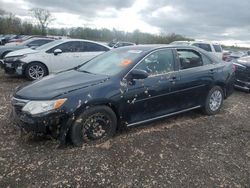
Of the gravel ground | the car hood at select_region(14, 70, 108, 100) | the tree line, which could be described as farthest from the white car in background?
the tree line

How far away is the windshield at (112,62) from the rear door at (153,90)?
0.82 ft

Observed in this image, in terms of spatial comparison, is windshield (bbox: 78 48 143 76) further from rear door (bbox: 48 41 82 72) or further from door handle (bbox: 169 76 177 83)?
rear door (bbox: 48 41 82 72)

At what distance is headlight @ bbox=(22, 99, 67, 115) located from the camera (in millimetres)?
3723

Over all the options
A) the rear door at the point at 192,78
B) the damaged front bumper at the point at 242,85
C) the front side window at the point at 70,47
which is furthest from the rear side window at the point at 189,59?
the front side window at the point at 70,47

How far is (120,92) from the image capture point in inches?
166

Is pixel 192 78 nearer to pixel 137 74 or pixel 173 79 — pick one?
pixel 173 79

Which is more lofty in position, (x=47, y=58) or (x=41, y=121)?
(x=47, y=58)

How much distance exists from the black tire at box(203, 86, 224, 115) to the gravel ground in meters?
0.66

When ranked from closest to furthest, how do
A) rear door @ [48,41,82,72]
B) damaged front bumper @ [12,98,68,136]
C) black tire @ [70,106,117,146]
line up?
1. damaged front bumper @ [12,98,68,136]
2. black tire @ [70,106,117,146]
3. rear door @ [48,41,82,72]

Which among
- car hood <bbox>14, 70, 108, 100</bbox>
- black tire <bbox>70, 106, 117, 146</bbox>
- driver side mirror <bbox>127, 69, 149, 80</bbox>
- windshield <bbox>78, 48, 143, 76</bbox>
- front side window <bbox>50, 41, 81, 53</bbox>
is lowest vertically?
black tire <bbox>70, 106, 117, 146</bbox>

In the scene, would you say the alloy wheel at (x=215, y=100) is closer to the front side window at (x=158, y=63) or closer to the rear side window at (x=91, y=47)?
the front side window at (x=158, y=63)

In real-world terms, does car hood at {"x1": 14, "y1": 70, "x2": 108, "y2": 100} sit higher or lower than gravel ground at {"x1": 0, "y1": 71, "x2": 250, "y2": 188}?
higher

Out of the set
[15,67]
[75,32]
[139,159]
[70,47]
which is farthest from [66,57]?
[75,32]

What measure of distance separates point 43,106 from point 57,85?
1.68 feet
